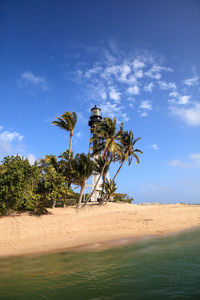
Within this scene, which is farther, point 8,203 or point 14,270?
point 8,203

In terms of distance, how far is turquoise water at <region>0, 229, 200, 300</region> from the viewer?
16.0 ft

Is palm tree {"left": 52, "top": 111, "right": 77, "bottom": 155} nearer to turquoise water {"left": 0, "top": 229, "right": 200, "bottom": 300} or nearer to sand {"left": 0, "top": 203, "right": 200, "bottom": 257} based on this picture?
sand {"left": 0, "top": 203, "right": 200, "bottom": 257}

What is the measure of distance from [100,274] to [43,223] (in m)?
11.5

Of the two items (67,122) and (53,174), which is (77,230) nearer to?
(53,174)

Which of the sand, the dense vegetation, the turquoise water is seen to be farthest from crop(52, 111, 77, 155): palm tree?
the turquoise water

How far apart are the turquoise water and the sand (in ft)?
8.21

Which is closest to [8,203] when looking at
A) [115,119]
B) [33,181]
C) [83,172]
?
[33,181]

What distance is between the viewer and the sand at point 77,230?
1168 cm

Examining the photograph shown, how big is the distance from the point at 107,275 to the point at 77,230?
9.77 m

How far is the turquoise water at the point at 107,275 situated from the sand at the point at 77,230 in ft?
8.21

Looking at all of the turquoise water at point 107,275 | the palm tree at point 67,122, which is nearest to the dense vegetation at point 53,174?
the palm tree at point 67,122

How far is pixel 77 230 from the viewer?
1528cm

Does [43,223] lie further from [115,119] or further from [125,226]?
[115,119]

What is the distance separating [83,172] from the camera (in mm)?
22609
